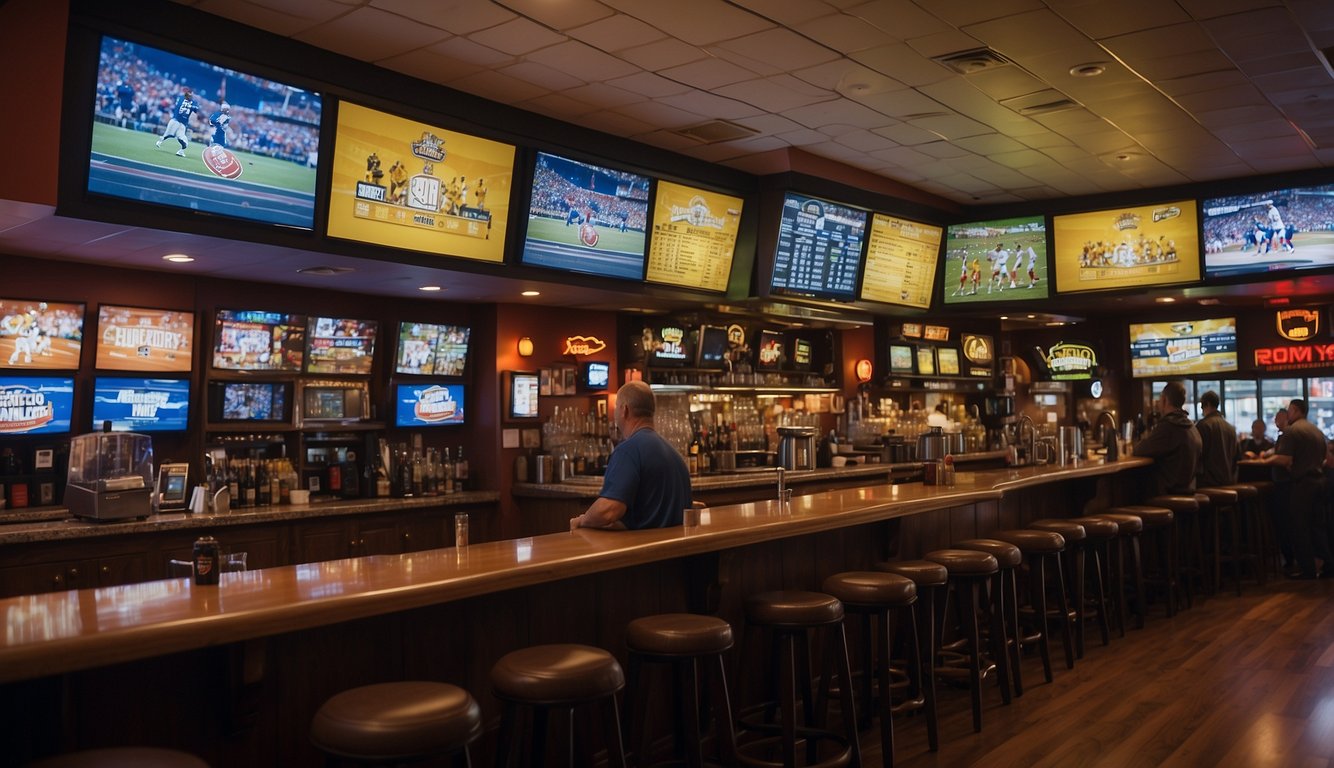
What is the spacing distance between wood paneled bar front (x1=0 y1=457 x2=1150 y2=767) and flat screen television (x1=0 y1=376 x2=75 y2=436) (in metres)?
3.07

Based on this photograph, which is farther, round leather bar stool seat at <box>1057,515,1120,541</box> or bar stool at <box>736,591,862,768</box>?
round leather bar stool seat at <box>1057,515,1120,541</box>

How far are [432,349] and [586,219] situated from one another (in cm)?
152

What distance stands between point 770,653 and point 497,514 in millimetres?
3076

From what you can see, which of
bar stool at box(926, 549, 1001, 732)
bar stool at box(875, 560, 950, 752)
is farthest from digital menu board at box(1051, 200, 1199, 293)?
bar stool at box(875, 560, 950, 752)

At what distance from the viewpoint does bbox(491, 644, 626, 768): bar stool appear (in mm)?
2844

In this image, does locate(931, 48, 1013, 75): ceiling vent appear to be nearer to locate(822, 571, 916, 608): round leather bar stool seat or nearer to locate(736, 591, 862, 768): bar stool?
locate(822, 571, 916, 608): round leather bar stool seat

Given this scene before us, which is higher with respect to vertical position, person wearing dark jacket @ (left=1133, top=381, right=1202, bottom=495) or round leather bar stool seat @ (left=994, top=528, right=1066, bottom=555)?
person wearing dark jacket @ (left=1133, top=381, right=1202, bottom=495)

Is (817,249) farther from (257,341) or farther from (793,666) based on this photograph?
(793,666)

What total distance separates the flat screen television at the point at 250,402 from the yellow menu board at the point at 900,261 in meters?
4.68

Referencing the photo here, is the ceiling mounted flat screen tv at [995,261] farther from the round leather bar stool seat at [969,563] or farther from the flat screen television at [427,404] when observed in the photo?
the flat screen television at [427,404]

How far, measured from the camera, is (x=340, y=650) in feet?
10.1

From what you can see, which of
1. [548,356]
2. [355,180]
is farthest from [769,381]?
[355,180]

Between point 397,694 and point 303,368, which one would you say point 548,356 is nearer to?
point 303,368

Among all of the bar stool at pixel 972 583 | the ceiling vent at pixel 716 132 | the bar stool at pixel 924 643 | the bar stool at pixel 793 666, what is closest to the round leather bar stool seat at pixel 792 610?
the bar stool at pixel 793 666
